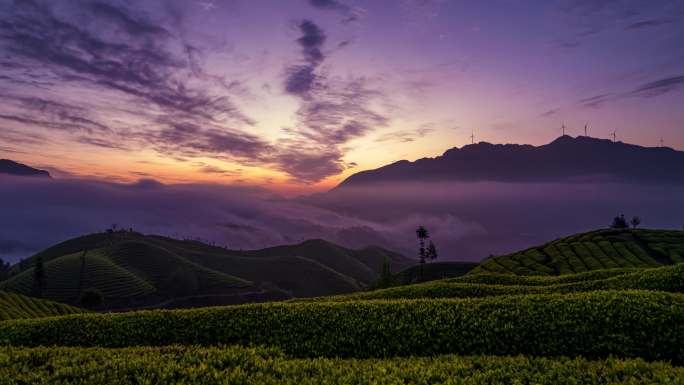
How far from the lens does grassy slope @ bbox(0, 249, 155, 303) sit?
170 m

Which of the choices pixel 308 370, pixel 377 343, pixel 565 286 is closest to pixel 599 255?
pixel 565 286

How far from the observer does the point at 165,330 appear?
2212 cm

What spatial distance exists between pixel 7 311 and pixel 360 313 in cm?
7070

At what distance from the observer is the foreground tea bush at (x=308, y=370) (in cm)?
1302

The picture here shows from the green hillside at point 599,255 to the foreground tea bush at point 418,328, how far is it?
68.7 meters

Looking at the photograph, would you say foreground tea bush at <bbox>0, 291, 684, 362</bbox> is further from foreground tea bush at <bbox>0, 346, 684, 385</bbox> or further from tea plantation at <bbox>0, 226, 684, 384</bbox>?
foreground tea bush at <bbox>0, 346, 684, 385</bbox>

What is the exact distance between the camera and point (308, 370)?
48.4 feet

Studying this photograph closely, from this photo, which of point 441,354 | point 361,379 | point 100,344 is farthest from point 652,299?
point 100,344

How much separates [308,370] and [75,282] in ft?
689

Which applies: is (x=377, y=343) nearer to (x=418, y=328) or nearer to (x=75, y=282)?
(x=418, y=328)

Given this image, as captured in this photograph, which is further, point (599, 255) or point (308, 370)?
point (599, 255)

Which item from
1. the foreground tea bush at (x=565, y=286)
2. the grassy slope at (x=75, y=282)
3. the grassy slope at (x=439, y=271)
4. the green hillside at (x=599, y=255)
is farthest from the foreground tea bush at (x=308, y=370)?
the grassy slope at (x=75, y=282)

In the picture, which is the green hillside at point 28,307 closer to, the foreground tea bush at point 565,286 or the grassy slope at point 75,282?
the foreground tea bush at point 565,286

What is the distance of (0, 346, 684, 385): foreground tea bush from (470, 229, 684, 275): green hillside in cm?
7487
